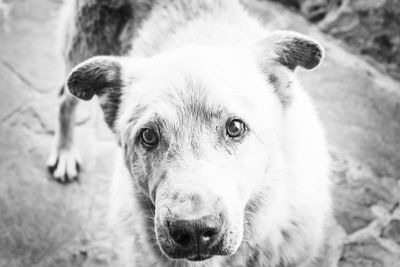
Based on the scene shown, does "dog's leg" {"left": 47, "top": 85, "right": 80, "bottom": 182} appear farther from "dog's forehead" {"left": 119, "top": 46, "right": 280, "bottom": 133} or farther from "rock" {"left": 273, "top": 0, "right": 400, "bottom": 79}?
"rock" {"left": 273, "top": 0, "right": 400, "bottom": 79}

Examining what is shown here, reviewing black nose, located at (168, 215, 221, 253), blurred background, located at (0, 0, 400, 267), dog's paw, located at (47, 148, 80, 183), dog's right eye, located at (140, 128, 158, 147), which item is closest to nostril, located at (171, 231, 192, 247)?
black nose, located at (168, 215, 221, 253)

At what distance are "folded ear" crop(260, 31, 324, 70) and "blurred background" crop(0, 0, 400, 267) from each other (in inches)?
55.7

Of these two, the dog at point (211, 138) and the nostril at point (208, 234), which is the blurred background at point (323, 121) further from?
the nostril at point (208, 234)

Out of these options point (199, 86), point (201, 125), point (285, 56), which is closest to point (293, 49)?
point (285, 56)

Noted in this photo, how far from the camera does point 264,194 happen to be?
101 inches

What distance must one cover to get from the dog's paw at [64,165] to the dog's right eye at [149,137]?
1690 millimetres

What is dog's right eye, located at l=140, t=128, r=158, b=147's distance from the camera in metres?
2.34

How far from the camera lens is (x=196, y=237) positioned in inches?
80.0

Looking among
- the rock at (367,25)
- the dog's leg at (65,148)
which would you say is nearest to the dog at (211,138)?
the dog's leg at (65,148)

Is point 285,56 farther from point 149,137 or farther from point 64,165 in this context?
point 64,165

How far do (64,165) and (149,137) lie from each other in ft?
5.73

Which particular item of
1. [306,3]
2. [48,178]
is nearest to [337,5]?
[306,3]

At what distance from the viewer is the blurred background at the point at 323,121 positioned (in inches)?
135

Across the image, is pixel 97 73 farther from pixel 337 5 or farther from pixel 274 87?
pixel 337 5
